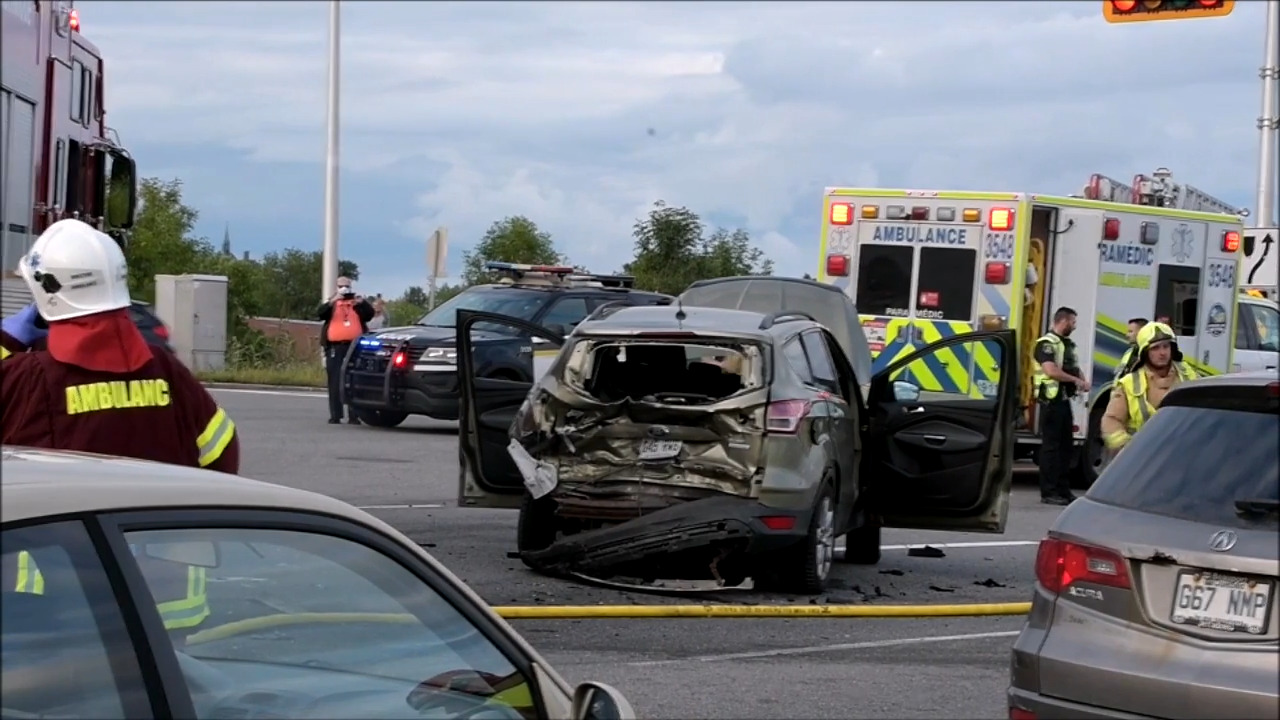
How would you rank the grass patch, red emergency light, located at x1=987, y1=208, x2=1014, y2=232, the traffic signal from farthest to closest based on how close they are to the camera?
the grass patch → red emergency light, located at x1=987, y1=208, x2=1014, y2=232 → the traffic signal

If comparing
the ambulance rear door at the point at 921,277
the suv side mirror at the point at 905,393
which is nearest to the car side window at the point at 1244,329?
the ambulance rear door at the point at 921,277

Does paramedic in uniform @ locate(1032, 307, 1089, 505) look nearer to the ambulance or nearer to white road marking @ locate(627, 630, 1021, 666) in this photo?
the ambulance

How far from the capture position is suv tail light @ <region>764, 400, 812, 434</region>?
9344 millimetres

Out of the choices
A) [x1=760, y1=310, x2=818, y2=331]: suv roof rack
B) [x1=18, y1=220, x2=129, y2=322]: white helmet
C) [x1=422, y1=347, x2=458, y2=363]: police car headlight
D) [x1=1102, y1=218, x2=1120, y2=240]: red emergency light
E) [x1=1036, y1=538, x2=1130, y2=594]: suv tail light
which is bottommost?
[x1=422, y1=347, x2=458, y2=363]: police car headlight

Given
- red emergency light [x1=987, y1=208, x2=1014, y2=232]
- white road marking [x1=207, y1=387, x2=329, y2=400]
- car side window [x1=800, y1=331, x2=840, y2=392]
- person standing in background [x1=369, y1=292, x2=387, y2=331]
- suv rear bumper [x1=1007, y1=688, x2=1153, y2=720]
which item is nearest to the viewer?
suv rear bumper [x1=1007, y1=688, x2=1153, y2=720]

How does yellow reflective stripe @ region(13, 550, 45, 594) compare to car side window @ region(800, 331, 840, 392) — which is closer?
yellow reflective stripe @ region(13, 550, 45, 594)

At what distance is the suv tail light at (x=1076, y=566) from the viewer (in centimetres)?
520

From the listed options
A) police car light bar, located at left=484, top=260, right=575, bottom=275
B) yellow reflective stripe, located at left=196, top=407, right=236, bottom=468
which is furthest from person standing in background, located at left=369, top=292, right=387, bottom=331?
yellow reflective stripe, located at left=196, top=407, right=236, bottom=468

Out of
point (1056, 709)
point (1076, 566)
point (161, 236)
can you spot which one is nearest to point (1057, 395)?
point (1076, 566)

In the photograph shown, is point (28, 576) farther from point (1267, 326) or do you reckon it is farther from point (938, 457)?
point (1267, 326)

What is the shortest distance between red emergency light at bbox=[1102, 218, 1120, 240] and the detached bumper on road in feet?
27.5

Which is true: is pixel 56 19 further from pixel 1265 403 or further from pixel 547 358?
pixel 1265 403

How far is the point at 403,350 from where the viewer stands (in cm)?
1862

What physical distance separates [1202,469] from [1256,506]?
0.26m
